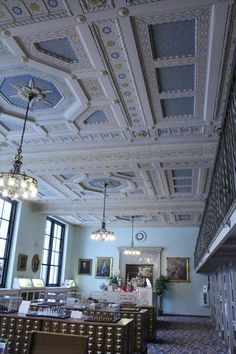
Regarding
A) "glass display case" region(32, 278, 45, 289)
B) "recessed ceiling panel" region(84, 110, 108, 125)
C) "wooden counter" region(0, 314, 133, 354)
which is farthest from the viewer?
"glass display case" region(32, 278, 45, 289)

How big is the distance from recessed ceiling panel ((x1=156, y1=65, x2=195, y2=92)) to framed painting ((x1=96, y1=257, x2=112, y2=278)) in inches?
Result: 608

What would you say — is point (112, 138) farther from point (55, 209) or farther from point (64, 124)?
point (55, 209)

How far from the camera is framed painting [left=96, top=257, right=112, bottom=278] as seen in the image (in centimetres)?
1952

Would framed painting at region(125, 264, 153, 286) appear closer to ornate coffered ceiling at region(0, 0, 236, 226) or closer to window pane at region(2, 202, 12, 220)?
window pane at region(2, 202, 12, 220)

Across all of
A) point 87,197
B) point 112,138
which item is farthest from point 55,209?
point 112,138

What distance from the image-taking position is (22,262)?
13.6m

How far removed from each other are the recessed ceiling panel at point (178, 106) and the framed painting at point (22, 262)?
9696 millimetres

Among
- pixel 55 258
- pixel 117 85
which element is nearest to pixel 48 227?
pixel 55 258

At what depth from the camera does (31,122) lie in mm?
7328

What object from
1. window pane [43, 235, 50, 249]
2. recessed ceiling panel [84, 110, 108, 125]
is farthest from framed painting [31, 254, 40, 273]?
recessed ceiling panel [84, 110, 108, 125]

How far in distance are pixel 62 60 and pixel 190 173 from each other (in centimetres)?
615

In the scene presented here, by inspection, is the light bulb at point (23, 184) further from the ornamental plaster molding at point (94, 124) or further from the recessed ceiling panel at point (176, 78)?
the recessed ceiling panel at point (176, 78)

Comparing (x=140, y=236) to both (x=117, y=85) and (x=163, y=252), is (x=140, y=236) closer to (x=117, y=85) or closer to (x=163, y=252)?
(x=163, y=252)

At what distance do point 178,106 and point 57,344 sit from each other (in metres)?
4.92
